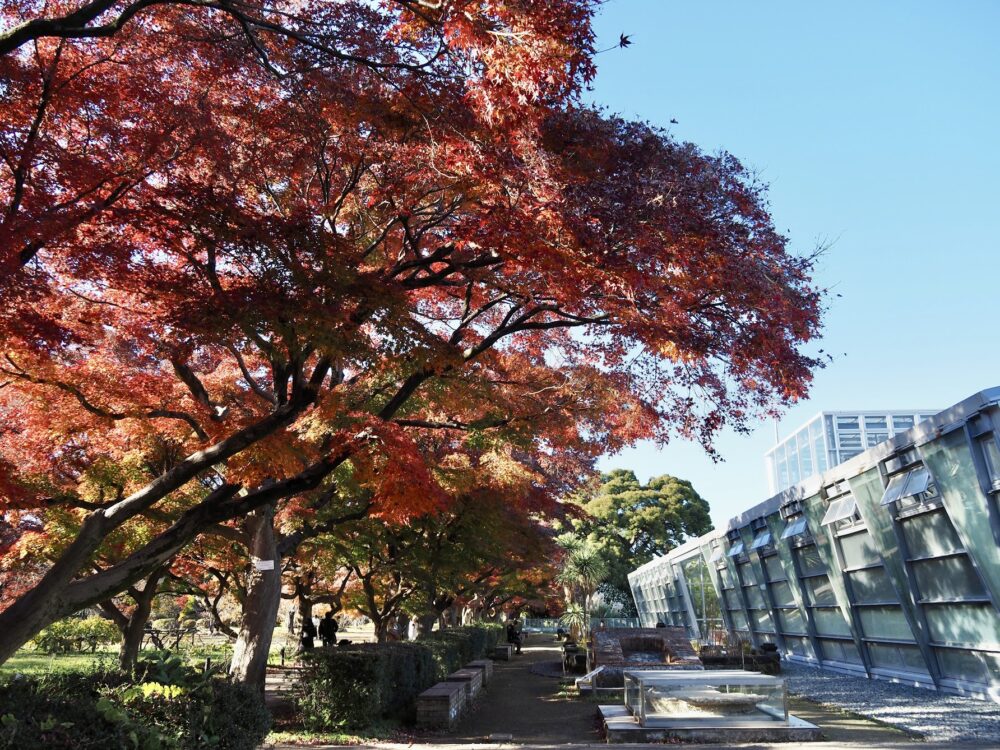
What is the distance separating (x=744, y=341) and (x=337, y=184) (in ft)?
16.5

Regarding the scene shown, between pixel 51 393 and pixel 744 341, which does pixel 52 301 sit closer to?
pixel 51 393

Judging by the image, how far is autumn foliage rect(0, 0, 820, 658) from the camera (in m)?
6.30

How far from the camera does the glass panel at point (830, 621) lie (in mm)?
17531

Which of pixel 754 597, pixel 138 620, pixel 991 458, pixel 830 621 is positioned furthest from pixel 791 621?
pixel 138 620

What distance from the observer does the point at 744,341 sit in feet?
25.1

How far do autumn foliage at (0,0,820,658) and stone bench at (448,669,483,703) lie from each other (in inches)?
296

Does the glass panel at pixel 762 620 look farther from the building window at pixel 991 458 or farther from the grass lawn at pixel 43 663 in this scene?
the grass lawn at pixel 43 663

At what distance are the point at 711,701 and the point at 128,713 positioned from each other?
7.60 metres

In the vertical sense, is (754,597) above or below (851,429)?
below

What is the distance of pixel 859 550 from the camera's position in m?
15.8

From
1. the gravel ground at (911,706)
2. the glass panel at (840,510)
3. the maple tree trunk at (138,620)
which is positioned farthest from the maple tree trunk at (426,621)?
the glass panel at (840,510)

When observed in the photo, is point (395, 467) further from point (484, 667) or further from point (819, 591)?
point (819, 591)

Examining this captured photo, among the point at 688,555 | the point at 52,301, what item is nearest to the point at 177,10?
the point at 52,301

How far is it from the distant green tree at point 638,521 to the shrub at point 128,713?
40.8 metres
